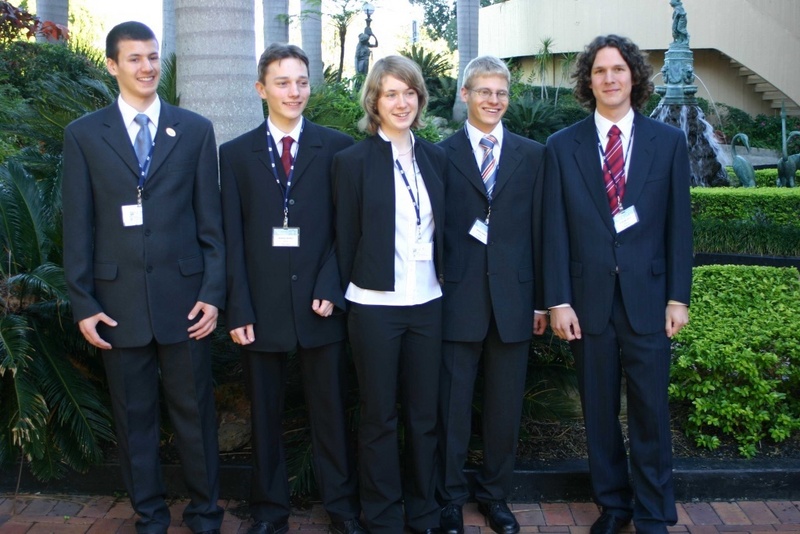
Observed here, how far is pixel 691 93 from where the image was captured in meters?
15.7

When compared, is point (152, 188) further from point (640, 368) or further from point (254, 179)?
point (640, 368)

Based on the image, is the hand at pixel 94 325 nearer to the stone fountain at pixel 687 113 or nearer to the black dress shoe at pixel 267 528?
the black dress shoe at pixel 267 528

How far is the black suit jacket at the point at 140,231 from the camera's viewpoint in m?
3.61

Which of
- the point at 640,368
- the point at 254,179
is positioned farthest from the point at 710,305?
the point at 254,179

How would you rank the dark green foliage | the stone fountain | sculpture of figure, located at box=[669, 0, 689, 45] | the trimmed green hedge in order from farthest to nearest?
1. sculpture of figure, located at box=[669, 0, 689, 45]
2. the dark green foliage
3. the stone fountain
4. the trimmed green hedge

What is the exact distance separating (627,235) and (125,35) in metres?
2.25

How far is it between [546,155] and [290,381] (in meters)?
1.80

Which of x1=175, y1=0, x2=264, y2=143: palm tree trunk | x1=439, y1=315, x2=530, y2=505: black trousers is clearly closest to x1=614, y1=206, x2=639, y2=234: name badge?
x1=439, y1=315, x2=530, y2=505: black trousers

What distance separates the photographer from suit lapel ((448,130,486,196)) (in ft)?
12.5

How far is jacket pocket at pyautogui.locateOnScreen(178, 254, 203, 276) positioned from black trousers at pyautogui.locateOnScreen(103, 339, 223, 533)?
30 cm

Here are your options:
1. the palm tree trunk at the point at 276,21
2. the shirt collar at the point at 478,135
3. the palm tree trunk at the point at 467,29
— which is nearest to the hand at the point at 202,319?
the shirt collar at the point at 478,135

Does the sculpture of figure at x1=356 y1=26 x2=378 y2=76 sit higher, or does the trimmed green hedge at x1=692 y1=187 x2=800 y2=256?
the sculpture of figure at x1=356 y1=26 x2=378 y2=76

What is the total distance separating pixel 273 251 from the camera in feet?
12.3

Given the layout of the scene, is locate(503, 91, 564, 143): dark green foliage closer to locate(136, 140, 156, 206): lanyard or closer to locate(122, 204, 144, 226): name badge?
locate(136, 140, 156, 206): lanyard
